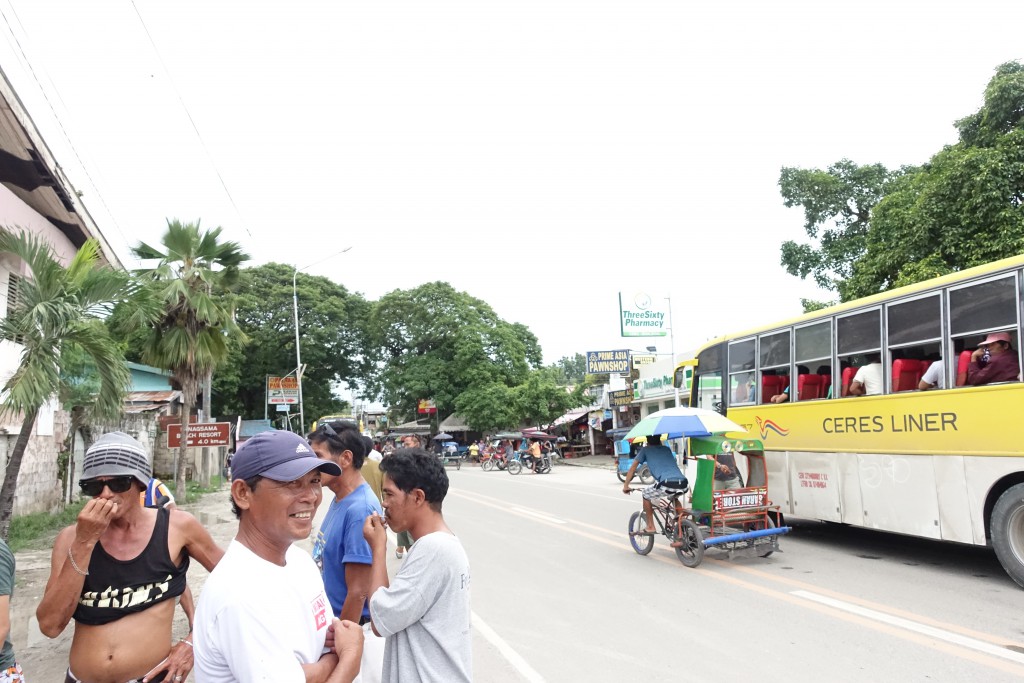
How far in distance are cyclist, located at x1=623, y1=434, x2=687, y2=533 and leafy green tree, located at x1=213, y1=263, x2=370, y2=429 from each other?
124 ft

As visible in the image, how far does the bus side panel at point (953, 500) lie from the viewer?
25.3ft

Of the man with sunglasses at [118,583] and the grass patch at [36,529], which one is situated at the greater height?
the man with sunglasses at [118,583]

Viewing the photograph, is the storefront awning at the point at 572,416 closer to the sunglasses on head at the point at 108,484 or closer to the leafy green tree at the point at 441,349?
the leafy green tree at the point at 441,349

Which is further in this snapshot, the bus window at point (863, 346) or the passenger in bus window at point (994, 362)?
the bus window at point (863, 346)

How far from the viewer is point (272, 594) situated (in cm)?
189

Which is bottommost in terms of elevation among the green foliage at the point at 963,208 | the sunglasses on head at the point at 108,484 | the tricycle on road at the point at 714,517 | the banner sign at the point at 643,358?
the tricycle on road at the point at 714,517

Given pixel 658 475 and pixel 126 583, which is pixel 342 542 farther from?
pixel 658 475

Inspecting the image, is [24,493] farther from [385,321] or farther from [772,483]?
[385,321]

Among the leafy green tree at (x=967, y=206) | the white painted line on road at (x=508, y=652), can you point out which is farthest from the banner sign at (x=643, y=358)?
the white painted line on road at (x=508, y=652)

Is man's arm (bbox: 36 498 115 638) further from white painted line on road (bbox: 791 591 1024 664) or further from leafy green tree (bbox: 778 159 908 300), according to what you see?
leafy green tree (bbox: 778 159 908 300)

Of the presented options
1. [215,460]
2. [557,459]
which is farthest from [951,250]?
[215,460]

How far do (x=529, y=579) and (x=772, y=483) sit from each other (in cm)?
477

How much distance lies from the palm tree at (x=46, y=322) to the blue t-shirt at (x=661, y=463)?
7101mm

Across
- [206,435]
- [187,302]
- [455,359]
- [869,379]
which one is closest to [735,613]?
[869,379]
